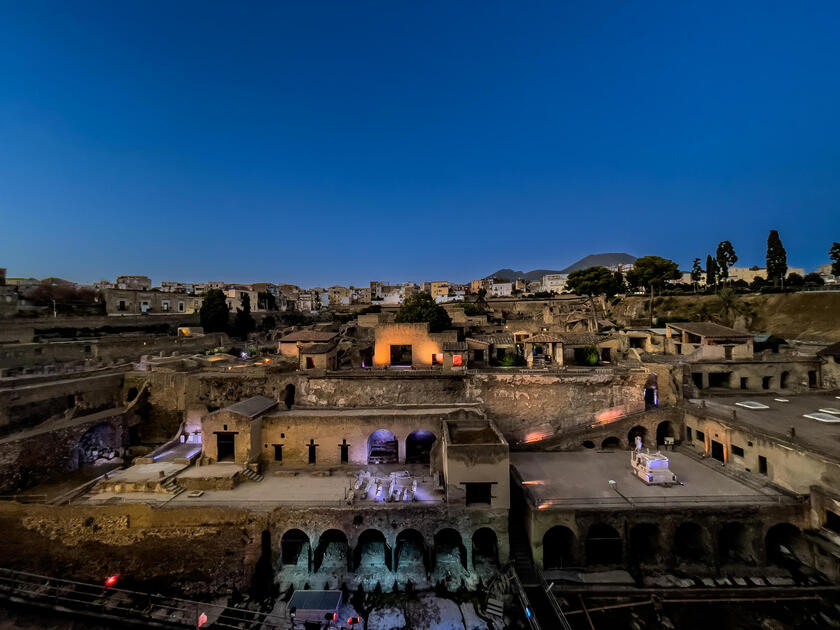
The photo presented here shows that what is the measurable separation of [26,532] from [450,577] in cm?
1743

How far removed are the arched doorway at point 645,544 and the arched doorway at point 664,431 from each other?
7.56m

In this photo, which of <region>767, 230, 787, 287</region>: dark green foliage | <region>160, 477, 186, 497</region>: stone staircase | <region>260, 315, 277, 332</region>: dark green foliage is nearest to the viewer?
<region>160, 477, 186, 497</region>: stone staircase

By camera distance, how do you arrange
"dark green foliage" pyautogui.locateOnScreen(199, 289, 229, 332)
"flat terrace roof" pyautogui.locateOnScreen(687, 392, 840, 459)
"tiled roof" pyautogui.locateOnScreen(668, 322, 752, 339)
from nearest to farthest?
"flat terrace roof" pyautogui.locateOnScreen(687, 392, 840, 459) < "tiled roof" pyautogui.locateOnScreen(668, 322, 752, 339) < "dark green foliage" pyautogui.locateOnScreen(199, 289, 229, 332)

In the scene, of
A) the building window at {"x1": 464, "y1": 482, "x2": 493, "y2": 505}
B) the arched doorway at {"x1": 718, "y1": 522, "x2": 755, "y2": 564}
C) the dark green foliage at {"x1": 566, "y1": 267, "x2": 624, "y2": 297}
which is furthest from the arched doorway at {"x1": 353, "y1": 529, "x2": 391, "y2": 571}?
the dark green foliage at {"x1": 566, "y1": 267, "x2": 624, "y2": 297}

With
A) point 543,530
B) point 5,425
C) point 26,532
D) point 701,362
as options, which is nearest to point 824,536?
point 543,530

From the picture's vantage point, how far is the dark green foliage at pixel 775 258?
133ft

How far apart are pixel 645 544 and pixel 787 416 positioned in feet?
37.3

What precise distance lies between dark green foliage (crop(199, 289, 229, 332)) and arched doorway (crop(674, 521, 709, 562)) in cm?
4660

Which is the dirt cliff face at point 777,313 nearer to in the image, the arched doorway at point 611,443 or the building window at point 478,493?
the arched doorway at point 611,443

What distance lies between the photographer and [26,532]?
48.4 feet

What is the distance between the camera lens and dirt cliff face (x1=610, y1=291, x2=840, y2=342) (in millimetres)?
33050

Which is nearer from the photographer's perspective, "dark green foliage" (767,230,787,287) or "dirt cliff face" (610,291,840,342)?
"dirt cliff face" (610,291,840,342)

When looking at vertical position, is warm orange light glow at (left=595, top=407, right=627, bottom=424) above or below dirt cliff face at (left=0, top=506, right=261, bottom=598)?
above

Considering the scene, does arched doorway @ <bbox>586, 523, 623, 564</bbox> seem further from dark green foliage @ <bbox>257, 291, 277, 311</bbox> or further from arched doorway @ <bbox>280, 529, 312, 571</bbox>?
dark green foliage @ <bbox>257, 291, 277, 311</bbox>
